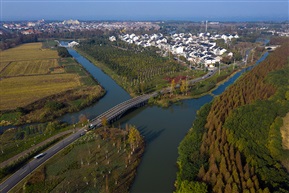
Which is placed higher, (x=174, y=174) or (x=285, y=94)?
(x=285, y=94)

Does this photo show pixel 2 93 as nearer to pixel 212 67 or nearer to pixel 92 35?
pixel 212 67

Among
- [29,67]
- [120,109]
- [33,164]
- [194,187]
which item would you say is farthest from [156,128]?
[29,67]

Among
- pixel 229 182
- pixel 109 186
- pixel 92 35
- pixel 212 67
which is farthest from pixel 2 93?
pixel 92 35

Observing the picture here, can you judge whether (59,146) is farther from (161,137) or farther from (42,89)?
(42,89)

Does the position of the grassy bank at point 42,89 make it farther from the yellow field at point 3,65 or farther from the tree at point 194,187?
the tree at point 194,187

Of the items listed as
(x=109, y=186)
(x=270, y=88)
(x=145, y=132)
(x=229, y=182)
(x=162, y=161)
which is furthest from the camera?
(x=270, y=88)
